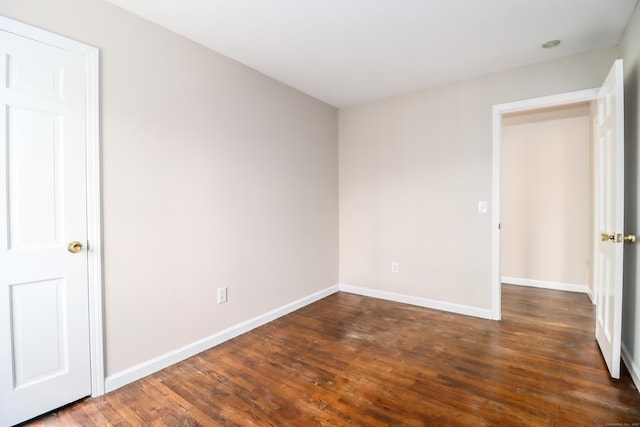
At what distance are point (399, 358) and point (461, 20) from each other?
255cm

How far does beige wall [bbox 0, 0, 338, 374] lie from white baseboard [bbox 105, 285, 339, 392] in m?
0.05

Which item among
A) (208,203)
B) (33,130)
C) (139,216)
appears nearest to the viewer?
(33,130)

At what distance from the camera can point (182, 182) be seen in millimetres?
2395

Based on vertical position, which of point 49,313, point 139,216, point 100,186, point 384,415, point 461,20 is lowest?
point 384,415

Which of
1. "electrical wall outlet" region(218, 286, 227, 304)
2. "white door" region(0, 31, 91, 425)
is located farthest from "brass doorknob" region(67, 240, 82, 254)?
"electrical wall outlet" region(218, 286, 227, 304)

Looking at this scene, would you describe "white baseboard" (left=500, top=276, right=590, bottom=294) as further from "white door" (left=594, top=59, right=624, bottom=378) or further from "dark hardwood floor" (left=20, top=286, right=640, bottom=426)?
"white door" (left=594, top=59, right=624, bottom=378)

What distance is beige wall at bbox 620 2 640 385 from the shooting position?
1986 millimetres

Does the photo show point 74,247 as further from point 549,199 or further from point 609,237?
point 549,199

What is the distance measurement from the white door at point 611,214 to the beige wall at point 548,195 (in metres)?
1.92

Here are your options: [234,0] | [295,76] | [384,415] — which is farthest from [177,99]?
[384,415]

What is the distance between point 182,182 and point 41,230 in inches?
35.3

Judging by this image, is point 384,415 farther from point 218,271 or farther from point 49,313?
point 49,313

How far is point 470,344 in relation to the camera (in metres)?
2.60

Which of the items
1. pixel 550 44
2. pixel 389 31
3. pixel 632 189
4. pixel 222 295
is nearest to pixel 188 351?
pixel 222 295
